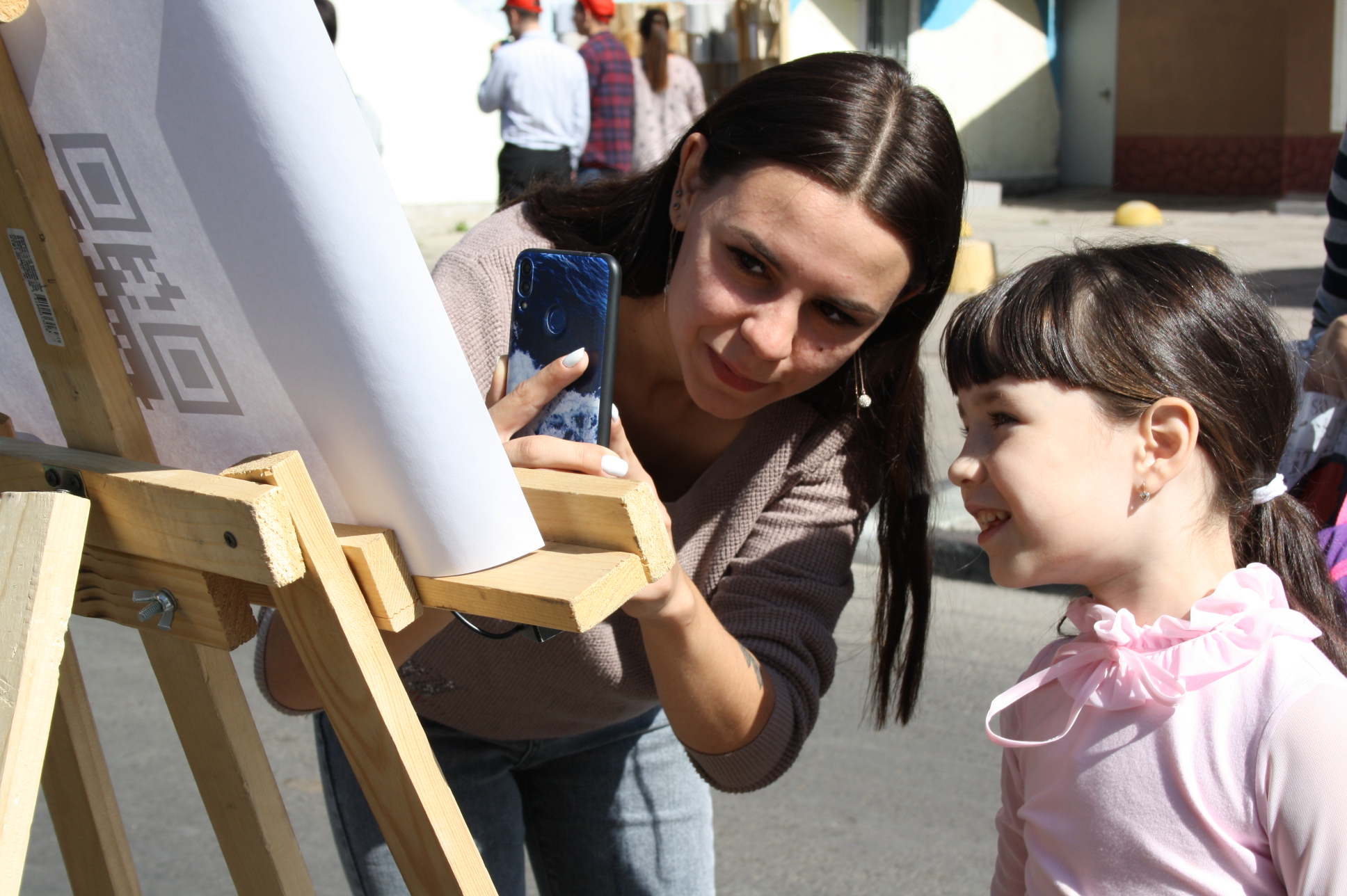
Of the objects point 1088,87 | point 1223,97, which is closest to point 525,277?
point 1223,97

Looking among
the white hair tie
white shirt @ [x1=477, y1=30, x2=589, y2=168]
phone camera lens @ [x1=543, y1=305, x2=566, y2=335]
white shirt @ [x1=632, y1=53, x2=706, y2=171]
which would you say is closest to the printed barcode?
phone camera lens @ [x1=543, y1=305, x2=566, y2=335]

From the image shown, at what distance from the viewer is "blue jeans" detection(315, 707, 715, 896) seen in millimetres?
1612

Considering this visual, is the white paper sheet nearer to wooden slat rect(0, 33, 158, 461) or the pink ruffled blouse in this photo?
wooden slat rect(0, 33, 158, 461)

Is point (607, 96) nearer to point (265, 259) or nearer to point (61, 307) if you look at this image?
point (61, 307)

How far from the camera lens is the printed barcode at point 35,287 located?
988 mm

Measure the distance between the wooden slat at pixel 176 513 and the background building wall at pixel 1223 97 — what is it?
532 inches

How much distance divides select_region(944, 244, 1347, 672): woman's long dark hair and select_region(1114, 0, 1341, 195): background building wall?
41.3ft

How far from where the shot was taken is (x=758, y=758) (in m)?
1.49

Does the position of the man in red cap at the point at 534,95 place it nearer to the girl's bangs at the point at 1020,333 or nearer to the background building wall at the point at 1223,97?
the girl's bangs at the point at 1020,333

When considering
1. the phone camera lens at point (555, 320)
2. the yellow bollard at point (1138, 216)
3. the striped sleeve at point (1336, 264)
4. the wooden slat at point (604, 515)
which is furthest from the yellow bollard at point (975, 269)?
the wooden slat at point (604, 515)

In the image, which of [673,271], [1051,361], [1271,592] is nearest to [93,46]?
[673,271]

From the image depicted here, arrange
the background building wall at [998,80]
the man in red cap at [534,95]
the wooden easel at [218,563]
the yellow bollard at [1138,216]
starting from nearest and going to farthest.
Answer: the wooden easel at [218,563]
the man in red cap at [534,95]
the yellow bollard at [1138,216]
the background building wall at [998,80]

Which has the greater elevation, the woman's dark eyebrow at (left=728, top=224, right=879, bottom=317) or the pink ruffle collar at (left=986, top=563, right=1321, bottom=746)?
the woman's dark eyebrow at (left=728, top=224, right=879, bottom=317)

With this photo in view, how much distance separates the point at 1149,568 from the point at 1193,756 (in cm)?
21
